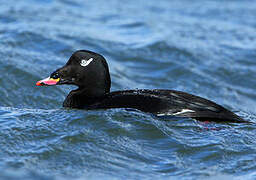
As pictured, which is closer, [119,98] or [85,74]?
[119,98]

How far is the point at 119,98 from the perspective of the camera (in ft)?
19.5

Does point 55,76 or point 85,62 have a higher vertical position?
point 85,62

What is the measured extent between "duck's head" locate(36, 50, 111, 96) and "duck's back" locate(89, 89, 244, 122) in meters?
0.33

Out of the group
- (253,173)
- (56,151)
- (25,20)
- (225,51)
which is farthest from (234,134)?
(25,20)

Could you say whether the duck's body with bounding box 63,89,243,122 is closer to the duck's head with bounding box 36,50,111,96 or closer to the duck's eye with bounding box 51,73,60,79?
the duck's head with bounding box 36,50,111,96

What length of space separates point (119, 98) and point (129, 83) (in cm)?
325

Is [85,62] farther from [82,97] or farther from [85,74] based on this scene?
[82,97]

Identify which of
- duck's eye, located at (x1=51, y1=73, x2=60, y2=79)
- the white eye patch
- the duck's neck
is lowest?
the duck's neck

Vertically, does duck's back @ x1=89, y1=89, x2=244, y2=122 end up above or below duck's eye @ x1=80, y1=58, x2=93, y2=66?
below

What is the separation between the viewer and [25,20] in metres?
11.8

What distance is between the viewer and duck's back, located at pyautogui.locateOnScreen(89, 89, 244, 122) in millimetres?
5734

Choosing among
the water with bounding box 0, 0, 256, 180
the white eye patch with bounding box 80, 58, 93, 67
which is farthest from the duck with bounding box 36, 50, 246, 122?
the water with bounding box 0, 0, 256, 180

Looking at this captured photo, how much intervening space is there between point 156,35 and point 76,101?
5.81 metres

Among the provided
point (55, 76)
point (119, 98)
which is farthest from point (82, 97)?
point (119, 98)
